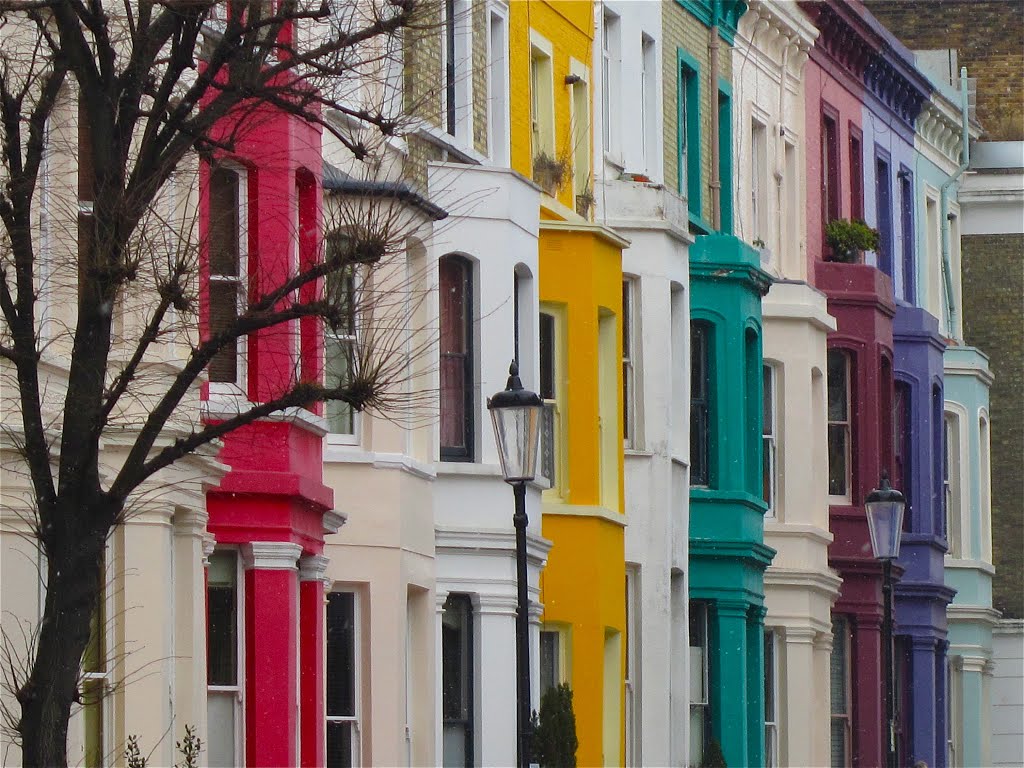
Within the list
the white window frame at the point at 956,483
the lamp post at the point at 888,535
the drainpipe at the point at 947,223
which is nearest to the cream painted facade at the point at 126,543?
the lamp post at the point at 888,535

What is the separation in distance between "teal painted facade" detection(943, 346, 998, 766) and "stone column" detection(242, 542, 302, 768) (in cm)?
2508

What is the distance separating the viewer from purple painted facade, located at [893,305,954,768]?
1700 inches

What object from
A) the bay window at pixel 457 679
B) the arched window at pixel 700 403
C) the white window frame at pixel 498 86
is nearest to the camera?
the bay window at pixel 457 679

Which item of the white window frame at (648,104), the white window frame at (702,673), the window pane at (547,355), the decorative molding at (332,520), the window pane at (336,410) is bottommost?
the white window frame at (702,673)

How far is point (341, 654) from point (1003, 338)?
89.2 ft

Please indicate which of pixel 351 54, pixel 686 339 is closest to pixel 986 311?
pixel 686 339

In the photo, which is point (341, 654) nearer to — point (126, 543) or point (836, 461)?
point (126, 543)

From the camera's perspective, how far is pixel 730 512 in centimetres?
3488

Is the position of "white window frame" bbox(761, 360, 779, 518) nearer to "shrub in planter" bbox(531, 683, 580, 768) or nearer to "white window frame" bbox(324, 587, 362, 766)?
"shrub in planter" bbox(531, 683, 580, 768)

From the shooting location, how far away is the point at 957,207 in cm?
4978

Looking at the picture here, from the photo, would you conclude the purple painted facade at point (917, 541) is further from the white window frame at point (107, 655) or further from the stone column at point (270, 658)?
the white window frame at point (107, 655)

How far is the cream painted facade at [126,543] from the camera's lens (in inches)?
733

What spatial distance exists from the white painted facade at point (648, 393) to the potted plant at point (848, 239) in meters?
7.23

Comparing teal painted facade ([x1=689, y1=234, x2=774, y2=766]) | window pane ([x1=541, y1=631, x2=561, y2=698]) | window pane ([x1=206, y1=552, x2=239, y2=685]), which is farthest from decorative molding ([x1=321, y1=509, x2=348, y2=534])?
teal painted facade ([x1=689, y1=234, x2=774, y2=766])
